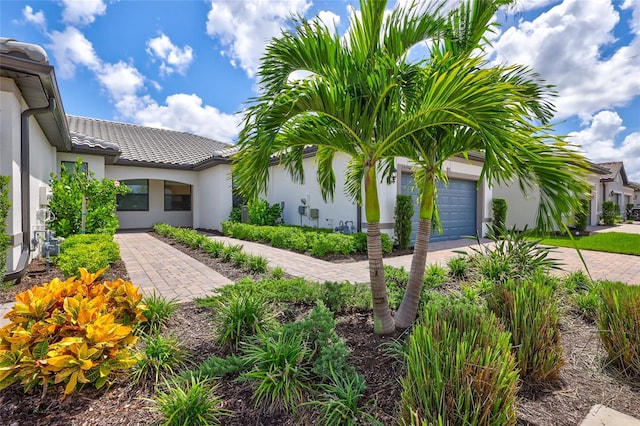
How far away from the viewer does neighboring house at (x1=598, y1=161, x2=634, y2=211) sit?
21.8m

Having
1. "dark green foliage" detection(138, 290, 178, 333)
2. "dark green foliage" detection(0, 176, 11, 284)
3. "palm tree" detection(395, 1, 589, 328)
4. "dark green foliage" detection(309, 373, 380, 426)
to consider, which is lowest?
"dark green foliage" detection(309, 373, 380, 426)

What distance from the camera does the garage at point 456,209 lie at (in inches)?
457

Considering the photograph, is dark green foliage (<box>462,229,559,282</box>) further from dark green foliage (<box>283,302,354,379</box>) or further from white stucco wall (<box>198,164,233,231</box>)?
white stucco wall (<box>198,164,233,231</box>)

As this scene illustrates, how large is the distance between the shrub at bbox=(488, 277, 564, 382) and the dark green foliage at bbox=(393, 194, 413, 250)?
21.8ft

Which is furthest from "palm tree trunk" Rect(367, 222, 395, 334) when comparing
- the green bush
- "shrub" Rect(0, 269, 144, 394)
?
the green bush

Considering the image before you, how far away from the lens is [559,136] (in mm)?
2555

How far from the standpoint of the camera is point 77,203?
7.71 m

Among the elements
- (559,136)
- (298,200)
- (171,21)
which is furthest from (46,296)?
(298,200)

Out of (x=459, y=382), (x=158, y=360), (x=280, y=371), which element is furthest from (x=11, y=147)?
(x=459, y=382)

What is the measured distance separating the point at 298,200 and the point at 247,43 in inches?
243

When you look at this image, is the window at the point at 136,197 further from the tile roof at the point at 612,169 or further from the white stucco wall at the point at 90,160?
the tile roof at the point at 612,169

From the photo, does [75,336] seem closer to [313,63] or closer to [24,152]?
[313,63]

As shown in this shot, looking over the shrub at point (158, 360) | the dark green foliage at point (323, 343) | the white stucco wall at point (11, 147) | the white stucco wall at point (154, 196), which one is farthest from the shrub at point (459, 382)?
the white stucco wall at point (154, 196)

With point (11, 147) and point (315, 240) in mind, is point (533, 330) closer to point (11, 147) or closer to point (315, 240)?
point (315, 240)
